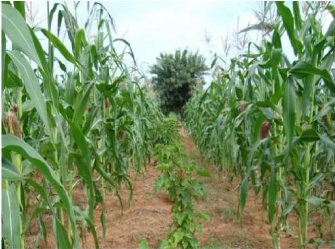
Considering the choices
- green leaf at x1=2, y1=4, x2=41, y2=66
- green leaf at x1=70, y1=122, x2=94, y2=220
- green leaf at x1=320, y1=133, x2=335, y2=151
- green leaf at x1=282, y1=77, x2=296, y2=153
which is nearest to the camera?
green leaf at x1=2, y1=4, x2=41, y2=66

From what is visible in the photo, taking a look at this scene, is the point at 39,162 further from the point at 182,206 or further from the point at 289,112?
the point at 182,206

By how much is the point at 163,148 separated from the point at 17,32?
10.7 feet

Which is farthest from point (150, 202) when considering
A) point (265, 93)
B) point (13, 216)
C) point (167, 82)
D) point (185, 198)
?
point (167, 82)

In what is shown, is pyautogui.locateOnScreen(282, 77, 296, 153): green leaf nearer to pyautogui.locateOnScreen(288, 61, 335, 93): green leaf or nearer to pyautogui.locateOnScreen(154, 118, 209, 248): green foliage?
pyautogui.locateOnScreen(288, 61, 335, 93): green leaf

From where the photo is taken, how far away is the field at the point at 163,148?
2.95 ft

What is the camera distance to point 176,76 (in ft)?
79.5

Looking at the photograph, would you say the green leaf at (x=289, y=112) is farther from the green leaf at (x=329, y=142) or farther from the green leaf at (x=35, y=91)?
the green leaf at (x=35, y=91)

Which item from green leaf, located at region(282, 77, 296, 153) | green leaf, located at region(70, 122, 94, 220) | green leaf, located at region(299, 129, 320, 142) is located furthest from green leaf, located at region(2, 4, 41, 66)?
green leaf, located at region(299, 129, 320, 142)

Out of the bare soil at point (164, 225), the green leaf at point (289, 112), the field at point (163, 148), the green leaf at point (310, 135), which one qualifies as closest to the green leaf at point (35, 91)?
the field at point (163, 148)

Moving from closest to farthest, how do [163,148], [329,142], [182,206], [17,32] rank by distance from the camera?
[17,32] < [329,142] < [182,206] < [163,148]

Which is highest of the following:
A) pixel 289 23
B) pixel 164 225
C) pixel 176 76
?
pixel 176 76

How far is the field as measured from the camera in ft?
2.95

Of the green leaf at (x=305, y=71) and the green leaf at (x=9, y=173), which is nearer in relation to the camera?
the green leaf at (x=9, y=173)

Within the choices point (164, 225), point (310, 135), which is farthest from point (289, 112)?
point (164, 225)
